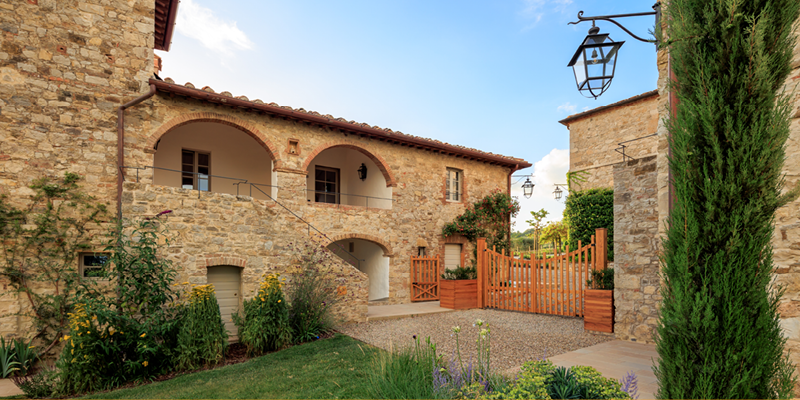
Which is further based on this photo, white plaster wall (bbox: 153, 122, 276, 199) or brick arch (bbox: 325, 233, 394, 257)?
brick arch (bbox: 325, 233, 394, 257)

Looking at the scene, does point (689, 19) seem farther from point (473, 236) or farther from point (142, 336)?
point (473, 236)

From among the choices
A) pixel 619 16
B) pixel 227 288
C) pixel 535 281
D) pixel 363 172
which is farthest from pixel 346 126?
pixel 619 16

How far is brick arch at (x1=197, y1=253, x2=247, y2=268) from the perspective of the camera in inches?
308

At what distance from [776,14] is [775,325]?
6.77 feet

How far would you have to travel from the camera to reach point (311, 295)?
824 centimetres

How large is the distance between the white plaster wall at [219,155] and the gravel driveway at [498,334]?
4.46 m

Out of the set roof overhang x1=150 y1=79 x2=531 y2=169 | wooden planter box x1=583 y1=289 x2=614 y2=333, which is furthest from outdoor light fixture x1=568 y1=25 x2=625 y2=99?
roof overhang x1=150 y1=79 x2=531 y2=169

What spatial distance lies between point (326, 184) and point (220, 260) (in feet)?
19.0

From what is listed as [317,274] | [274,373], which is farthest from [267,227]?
[274,373]

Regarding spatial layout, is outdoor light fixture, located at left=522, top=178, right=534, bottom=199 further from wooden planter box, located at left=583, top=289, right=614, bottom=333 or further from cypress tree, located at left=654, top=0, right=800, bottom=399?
cypress tree, located at left=654, top=0, right=800, bottom=399

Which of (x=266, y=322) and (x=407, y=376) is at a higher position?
(x=407, y=376)

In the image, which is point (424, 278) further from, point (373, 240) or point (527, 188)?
point (527, 188)

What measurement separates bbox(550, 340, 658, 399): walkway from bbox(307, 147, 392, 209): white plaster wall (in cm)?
714

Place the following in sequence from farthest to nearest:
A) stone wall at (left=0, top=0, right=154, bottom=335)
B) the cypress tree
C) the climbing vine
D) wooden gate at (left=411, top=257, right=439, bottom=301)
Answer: the climbing vine, wooden gate at (left=411, top=257, right=439, bottom=301), stone wall at (left=0, top=0, right=154, bottom=335), the cypress tree
